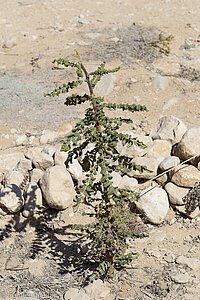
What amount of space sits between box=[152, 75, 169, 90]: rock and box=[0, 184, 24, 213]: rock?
10.8 feet

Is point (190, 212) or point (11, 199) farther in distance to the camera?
point (11, 199)

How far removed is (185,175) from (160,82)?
2.51m

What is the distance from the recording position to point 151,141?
563 cm

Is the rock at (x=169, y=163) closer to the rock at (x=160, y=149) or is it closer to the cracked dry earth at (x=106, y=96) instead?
the rock at (x=160, y=149)

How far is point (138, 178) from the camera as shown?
17.6 feet

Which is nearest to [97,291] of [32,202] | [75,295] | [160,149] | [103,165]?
[75,295]

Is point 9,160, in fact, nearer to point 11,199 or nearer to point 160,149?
point 11,199

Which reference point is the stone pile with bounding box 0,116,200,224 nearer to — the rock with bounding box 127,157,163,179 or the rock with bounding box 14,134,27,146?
the rock with bounding box 127,157,163,179

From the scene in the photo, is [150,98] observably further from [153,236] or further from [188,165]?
[153,236]

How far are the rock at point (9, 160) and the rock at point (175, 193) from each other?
2253 millimetres

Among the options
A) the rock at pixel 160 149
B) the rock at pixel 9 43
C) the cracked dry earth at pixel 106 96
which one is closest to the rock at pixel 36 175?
the cracked dry earth at pixel 106 96

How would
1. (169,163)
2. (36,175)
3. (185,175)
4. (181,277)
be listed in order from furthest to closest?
1. (36,175)
2. (169,163)
3. (185,175)
4. (181,277)

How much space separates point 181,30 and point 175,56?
1.26 meters

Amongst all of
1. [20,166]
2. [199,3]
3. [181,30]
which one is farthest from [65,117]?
[199,3]
